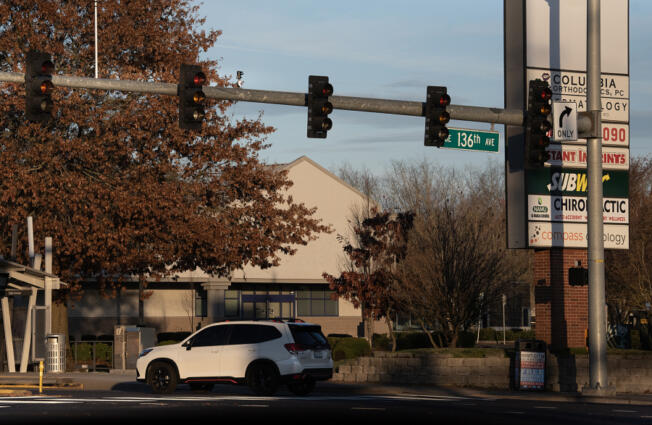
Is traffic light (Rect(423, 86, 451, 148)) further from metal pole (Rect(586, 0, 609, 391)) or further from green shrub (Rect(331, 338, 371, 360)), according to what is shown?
green shrub (Rect(331, 338, 371, 360))

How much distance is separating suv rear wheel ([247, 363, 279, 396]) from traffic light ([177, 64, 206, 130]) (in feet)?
20.8

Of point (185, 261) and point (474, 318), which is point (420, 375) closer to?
point (474, 318)

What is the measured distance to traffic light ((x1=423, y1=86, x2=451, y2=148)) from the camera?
22.5 m

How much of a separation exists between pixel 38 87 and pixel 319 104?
5.39m

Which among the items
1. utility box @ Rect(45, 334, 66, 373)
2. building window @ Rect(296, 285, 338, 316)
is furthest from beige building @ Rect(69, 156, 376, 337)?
utility box @ Rect(45, 334, 66, 373)

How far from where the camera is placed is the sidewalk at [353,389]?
24578 millimetres

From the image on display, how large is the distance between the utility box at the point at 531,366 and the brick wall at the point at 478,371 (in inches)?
18.8

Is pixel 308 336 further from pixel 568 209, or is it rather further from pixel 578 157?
pixel 578 157

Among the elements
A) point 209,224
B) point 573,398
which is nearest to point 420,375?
point 573,398

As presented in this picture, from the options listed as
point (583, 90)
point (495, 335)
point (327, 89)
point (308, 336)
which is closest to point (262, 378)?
point (308, 336)

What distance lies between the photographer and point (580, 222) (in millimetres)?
29344

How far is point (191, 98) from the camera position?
21.0m

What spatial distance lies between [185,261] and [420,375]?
1265cm

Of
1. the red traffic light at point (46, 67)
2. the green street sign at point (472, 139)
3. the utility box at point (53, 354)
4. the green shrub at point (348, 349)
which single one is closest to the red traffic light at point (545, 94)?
the green street sign at point (472, 139)
